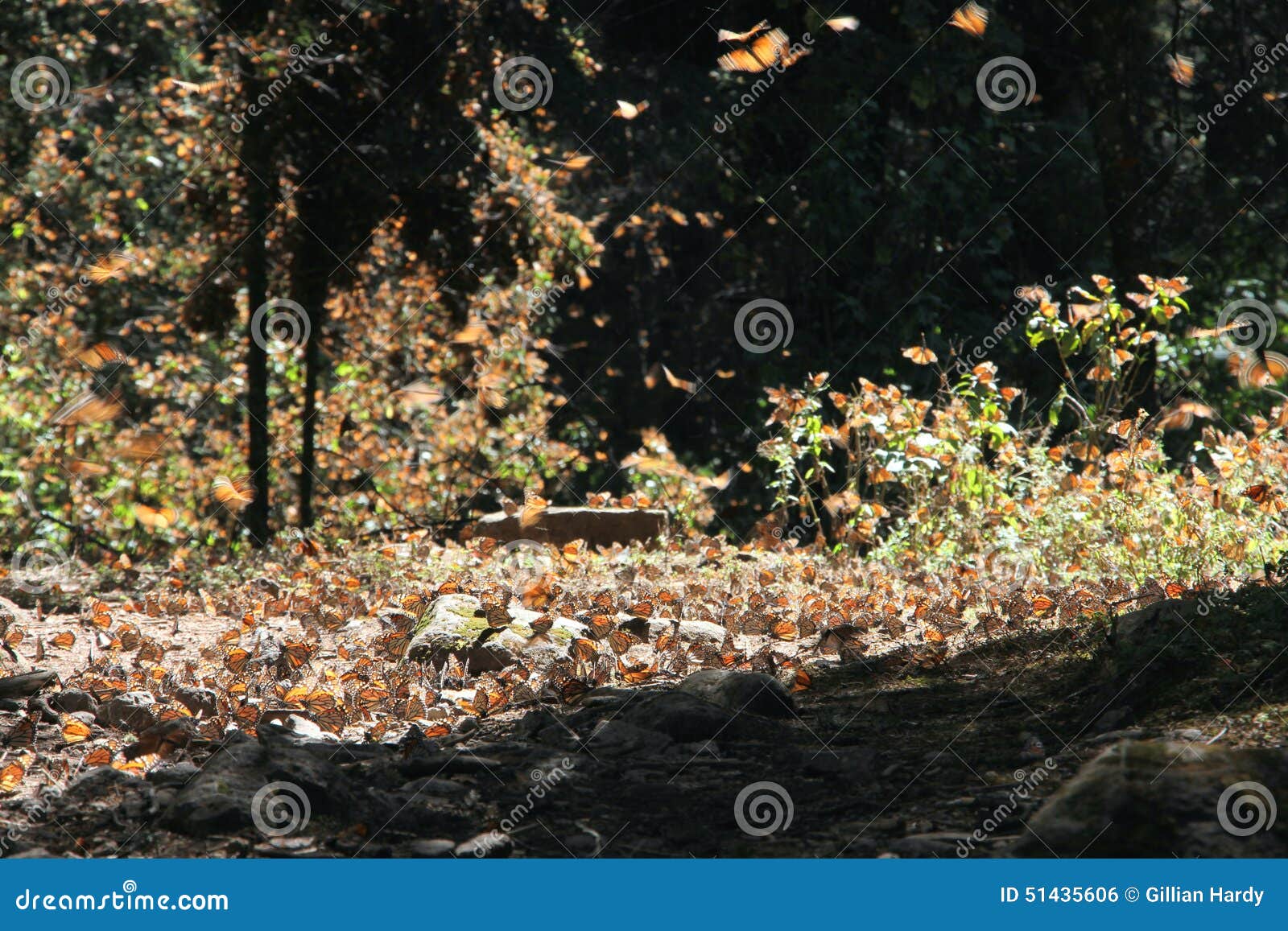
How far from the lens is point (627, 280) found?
40.8 feet

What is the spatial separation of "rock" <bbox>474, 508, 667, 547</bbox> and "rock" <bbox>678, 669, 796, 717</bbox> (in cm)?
307

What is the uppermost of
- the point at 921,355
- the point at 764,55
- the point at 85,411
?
the point at 764,55

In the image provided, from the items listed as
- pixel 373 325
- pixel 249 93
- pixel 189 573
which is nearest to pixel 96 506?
pixel 373 325

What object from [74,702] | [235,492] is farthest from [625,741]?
[235,492]

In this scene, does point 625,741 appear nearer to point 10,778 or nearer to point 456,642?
point 456,642

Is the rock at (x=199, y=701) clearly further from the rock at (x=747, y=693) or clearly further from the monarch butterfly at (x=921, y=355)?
the monarch butterfly at (x=921, y=355)

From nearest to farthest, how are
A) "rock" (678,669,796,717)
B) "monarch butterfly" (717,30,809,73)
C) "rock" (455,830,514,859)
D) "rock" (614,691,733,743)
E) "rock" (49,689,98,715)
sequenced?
"rock" (455,830,514,859) < "rock" (614,691,733,743) < "rock" (678,669,796,717) < "rock" (49,689,98,715) < "monarch butterfly" (717,30,809,73)

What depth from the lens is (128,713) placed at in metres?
3.52

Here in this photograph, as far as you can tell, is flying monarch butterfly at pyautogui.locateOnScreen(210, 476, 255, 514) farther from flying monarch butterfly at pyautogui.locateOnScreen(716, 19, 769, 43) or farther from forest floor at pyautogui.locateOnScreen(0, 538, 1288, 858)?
flying monarch butterfly at pyautogui.locateOnScreen(716, 19, 769, 43)

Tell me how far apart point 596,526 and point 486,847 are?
13.4 ft

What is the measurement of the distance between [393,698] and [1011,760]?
172cm

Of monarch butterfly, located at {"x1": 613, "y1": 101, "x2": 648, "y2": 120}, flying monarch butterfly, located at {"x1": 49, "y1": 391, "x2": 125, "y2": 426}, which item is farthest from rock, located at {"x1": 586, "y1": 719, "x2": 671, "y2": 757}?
flying monarch butterfly, located at {"x1": 49, "y1": 391, "x2": 125, "y2": 426}

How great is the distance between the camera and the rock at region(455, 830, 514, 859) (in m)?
2.53

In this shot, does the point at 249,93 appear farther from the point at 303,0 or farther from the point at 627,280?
the point at 627,280
